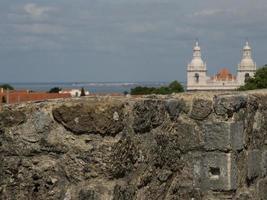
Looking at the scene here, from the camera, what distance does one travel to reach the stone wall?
10.5ft

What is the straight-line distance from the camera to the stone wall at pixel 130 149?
320 centimetres

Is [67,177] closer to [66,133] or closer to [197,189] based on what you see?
[66,133]

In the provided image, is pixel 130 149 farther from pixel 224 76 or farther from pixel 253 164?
pixel 224 76

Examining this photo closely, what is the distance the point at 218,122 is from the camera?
373 cm

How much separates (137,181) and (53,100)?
1.89 ft

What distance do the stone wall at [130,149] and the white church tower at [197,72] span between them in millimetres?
115469

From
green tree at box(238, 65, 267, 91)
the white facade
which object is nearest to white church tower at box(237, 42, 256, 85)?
the white facade

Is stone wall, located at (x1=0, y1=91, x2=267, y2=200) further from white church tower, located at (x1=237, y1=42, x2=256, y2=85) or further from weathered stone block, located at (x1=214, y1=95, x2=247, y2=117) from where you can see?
white church tower, located at (x1=237, y1=42, x2=256, y2=85)

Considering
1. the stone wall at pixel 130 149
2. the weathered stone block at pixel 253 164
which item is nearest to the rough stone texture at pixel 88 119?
the stone wall at pixel 130 149

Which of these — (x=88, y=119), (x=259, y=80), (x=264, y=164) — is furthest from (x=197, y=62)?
(x=88, y=119)

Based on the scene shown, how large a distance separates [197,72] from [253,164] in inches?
4635

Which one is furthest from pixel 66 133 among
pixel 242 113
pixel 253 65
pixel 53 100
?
pixel 253 65

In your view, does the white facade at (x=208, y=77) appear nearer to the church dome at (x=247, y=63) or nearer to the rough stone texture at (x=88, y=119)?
the church dome at (x=247, y=63)

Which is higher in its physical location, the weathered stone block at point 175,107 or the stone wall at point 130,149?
the weathered stone block at point 175,107
